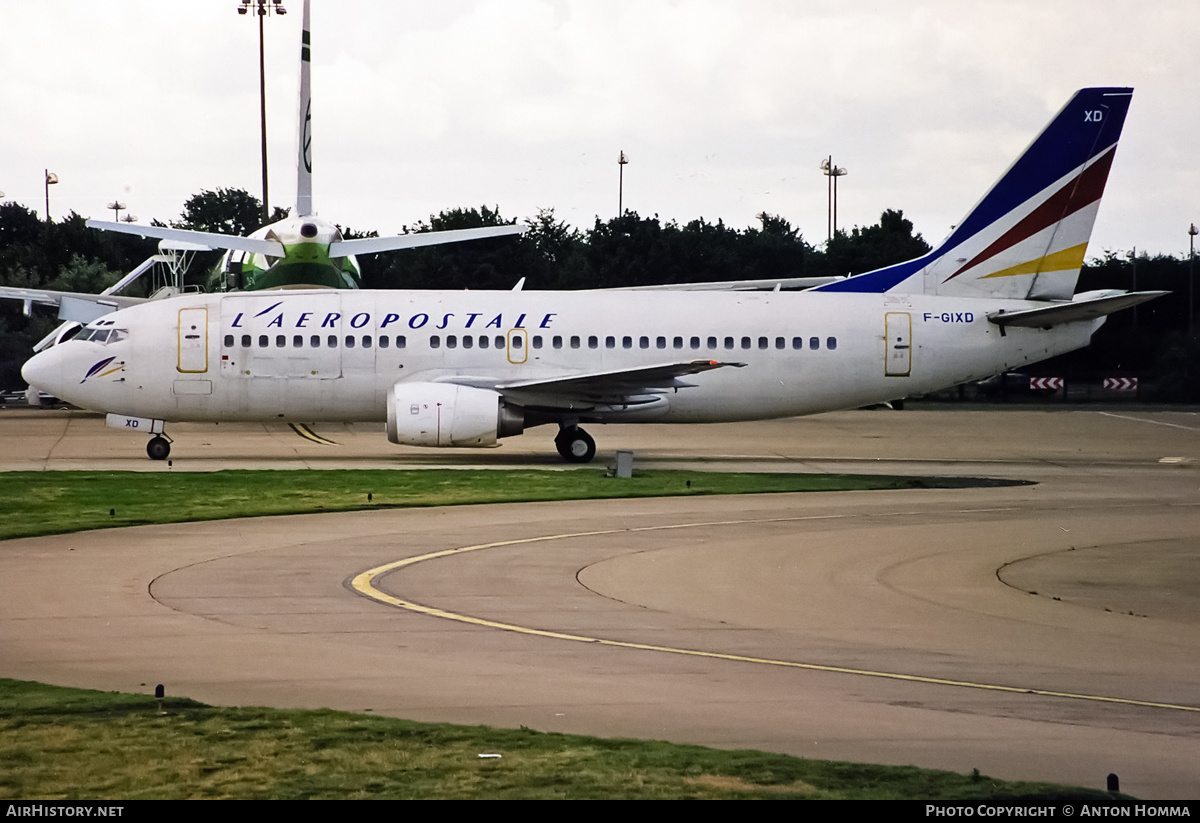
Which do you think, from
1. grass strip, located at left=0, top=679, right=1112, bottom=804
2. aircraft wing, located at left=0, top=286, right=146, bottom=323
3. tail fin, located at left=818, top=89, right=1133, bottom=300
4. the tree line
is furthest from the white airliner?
the tree line

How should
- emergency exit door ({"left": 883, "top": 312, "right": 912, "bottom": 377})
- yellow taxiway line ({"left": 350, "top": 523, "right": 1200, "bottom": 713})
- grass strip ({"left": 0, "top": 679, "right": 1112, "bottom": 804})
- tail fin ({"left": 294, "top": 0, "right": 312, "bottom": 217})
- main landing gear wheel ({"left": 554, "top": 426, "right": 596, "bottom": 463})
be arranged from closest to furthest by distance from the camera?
grass strip ({"left": 0, "top": 679, "right": 1112, "bottom": 804}) → yellow taxiway line ({"left": 350, "top": 523, "right": 1200, "bottom": 713}) → main landing gear wheel ({"left": 554, "top": 426, "right": 596, "bottom": 463}) → emergency exit door ({"left": 883, "top": 312, "right": 912, "bottom": 377}) → tail fin ({"left": 294, "top": 0, "right": 312, "bottom": 217})

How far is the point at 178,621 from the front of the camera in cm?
1388

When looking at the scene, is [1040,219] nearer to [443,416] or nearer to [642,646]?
[443,416]

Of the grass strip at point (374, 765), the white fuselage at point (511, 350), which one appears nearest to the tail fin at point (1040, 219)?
the white fuselage at point (511, 350)

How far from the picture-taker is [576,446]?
1296 inches

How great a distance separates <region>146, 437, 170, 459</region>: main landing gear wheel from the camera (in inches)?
1273

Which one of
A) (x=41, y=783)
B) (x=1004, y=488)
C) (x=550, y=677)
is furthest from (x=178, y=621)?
(x=1004, y=488)

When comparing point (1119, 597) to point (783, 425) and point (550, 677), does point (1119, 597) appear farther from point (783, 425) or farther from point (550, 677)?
point (783, 425)

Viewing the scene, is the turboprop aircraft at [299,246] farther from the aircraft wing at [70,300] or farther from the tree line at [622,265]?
the tree line at [622,265]

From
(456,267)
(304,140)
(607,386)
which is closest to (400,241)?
(304,140)

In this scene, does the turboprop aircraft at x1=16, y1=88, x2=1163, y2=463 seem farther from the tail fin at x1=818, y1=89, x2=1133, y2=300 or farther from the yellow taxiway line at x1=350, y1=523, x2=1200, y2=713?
the yellow taxiway line at x1=350, y1=523, x2=1200, y2=713

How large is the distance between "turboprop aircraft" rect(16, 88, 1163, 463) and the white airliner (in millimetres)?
38

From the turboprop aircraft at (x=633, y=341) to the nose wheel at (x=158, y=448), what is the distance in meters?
0.05

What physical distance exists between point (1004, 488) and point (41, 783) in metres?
21.6
